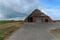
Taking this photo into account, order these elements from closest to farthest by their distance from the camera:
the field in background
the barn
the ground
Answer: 1. the ground
2. the field in background
3. the barn

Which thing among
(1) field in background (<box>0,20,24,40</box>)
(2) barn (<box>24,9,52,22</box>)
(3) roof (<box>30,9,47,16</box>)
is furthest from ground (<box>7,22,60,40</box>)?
(3) roof (<box>30,9,47,16</box>)

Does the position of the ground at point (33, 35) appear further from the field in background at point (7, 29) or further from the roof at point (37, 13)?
the roof at point (37, 13)

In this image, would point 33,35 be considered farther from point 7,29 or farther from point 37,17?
point 37,17

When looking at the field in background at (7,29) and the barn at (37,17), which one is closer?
the field in background at (7,29)

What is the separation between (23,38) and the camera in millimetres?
28156

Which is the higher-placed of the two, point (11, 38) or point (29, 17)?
point (29, 17)

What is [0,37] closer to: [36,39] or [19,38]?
[19,38]

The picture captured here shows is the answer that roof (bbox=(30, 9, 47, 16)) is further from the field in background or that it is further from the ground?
the ground

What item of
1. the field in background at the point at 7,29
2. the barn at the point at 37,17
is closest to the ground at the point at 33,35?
the field in background at the point at 7,29

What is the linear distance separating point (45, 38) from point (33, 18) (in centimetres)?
3115

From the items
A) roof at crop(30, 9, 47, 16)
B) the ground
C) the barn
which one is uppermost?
roof at crop(30, 9, 47, 16)

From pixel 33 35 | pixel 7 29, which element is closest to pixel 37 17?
pixel 7 29

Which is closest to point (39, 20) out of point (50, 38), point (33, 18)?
point (33, 18)

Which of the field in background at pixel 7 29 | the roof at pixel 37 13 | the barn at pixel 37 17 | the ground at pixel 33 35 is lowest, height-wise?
the ground at pixel 33 35
